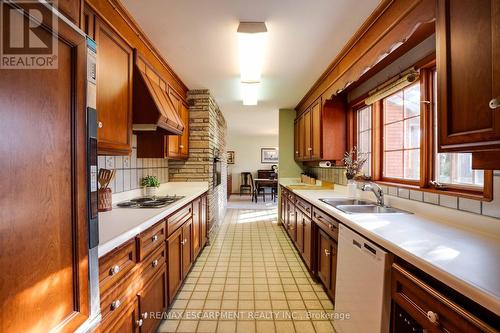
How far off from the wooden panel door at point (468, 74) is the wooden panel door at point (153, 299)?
70.5 inches

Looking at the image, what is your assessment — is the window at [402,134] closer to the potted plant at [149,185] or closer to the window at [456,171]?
the window at [456,171]

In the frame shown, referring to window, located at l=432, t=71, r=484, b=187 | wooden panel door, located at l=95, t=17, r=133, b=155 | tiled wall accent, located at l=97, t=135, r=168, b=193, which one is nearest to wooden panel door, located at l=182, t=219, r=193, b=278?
tiled wall accent, located at l=97, t=135, r=168, b=193

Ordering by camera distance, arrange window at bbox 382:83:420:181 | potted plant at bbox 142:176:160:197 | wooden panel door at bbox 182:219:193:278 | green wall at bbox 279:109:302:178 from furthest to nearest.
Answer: green wall at bbox 279:109:302:178, potted plant at bbox 142:176:160:197, wooden panel door at bbox 182:219:193:278, window at bbox 382:83:420:181

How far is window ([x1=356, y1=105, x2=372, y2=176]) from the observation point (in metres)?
2.82

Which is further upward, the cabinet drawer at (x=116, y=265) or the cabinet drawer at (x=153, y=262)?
the cabinet drawer at (x=116, y=265)

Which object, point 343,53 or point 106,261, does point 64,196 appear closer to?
point 106,261

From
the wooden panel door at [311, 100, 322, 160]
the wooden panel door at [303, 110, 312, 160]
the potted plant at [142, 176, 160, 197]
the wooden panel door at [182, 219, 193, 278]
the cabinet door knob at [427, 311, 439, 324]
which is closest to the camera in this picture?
the cabinet door knob at [427, 311, 439, 324]

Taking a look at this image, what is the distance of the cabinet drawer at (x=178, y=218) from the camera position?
194 cm

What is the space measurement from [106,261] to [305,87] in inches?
127

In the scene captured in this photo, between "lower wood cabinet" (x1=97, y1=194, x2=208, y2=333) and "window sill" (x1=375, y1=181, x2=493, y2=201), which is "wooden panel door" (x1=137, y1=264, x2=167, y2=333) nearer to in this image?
"lower wood cabinet" (x1=97, y1=194, x2=208, y2=333)

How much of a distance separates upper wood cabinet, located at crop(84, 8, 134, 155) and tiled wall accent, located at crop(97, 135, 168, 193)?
44 centimetres

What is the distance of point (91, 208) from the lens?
0.76 meters

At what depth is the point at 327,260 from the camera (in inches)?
81.3

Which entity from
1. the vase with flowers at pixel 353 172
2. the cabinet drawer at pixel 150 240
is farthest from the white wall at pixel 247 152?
the cabinet drawer at pixel 150 240
